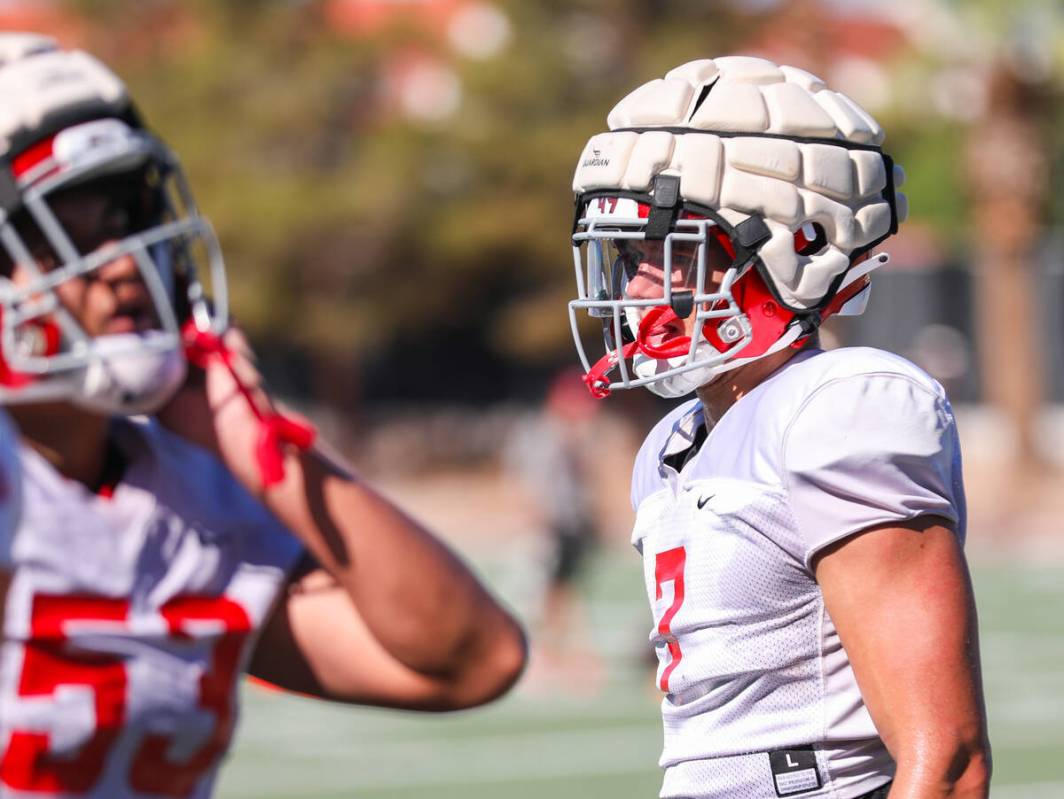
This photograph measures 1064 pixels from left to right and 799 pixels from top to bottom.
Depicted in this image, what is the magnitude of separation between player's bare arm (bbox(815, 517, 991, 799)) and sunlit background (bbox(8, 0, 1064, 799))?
15201 mm

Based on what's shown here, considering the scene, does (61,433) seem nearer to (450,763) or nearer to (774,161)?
(774,161)

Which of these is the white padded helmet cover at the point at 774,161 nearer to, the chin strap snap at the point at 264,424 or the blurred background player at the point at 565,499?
the chin strap snap at the point at 264,424

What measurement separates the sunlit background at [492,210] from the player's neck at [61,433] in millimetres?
14521

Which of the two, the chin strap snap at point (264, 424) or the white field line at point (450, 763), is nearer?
the chin strap snap at point (264, 424)

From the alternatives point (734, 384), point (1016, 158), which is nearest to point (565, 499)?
point (734, 384)

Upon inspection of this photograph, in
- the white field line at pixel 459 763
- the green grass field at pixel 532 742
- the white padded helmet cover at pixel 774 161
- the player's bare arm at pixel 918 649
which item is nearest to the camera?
the player's bare arm at pixel 918 649

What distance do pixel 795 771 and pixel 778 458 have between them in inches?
14.6

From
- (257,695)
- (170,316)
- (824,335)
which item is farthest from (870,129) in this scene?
(257,695)

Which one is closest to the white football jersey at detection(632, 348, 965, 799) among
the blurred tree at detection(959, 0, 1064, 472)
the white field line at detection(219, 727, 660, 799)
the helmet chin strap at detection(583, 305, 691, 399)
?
the helmet chin strap at detection(583, 305, 691, 399)

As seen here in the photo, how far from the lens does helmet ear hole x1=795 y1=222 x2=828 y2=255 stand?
2373 mm

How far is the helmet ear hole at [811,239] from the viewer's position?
7.79ft

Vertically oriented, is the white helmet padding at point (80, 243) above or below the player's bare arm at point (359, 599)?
above

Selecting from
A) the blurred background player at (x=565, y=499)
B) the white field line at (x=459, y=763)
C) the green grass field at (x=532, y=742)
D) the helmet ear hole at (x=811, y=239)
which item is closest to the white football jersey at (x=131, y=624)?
the helmet ear hole at (x=811, y=239)

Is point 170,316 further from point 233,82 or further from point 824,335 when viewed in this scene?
point 233,82
